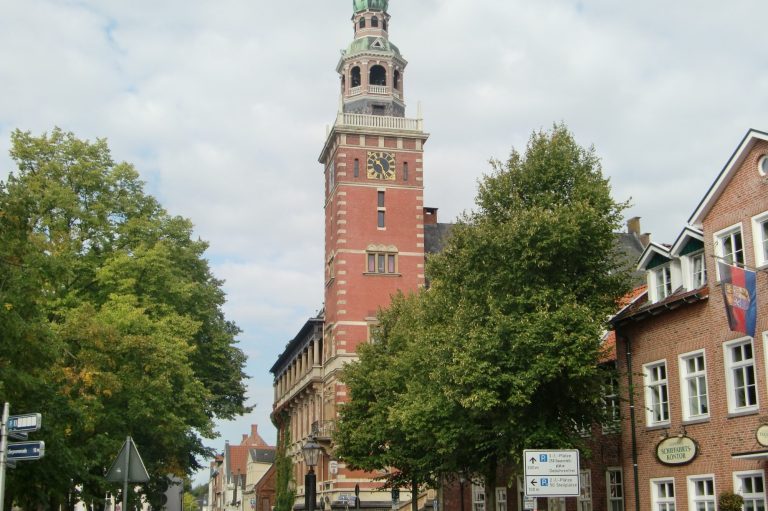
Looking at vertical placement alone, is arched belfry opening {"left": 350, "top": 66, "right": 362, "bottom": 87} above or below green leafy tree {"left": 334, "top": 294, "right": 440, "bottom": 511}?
above

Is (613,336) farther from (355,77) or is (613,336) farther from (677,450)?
(355,77)

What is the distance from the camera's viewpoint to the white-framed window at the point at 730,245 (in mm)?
28125

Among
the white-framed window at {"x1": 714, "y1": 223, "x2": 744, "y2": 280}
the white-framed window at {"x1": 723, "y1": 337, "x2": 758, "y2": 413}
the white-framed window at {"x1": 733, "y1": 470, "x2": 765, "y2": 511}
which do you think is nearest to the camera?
the white-framed window at {"x1": 733, "y1": 470, "x2": 765, "y2": 511}

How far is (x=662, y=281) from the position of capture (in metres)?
32.0

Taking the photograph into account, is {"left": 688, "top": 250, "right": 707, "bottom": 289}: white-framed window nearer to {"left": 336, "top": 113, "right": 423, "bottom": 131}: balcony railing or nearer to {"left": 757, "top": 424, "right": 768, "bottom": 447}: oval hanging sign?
{"left": 757, "top": 424, "right": 768, "bottom": 447}: oval hanging sign

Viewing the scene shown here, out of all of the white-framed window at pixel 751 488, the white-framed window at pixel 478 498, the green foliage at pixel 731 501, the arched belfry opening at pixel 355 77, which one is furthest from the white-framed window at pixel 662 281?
the arched belfry opening at pixel 355 77

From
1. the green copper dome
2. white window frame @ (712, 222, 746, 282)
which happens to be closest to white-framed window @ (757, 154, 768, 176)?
white window frame @ (712, 222, 746, 282)

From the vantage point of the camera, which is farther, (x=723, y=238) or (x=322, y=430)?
(x=322, y=430)

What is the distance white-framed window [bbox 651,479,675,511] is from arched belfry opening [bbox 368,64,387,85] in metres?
47.5

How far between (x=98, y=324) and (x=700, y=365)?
18.6 metres

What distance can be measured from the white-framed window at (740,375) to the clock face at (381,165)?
44.2 metres

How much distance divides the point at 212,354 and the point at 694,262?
2601cm

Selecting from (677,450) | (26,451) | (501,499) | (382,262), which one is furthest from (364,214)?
(26,451)

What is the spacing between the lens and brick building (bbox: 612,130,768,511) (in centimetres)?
2711
